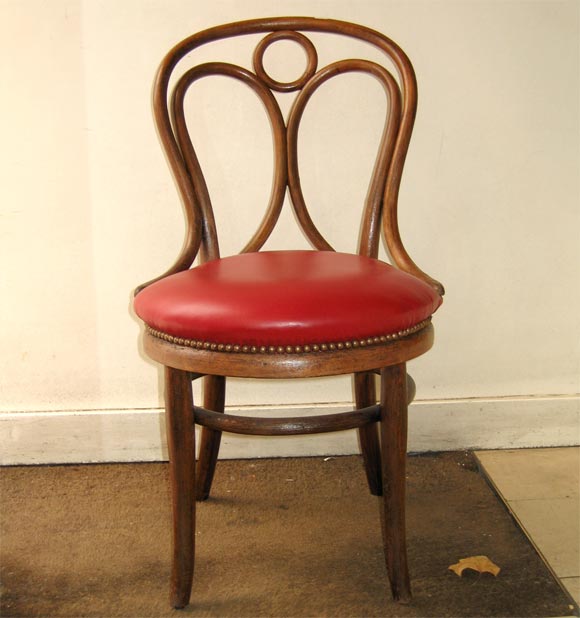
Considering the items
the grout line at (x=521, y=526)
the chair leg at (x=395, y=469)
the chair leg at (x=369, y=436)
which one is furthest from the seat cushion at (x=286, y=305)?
the grout line at (x=521, y=526)

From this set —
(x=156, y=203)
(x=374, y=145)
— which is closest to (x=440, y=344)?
(x=374, y=145)

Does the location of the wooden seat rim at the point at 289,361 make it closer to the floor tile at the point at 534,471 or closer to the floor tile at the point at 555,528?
the floor tile at the point at 555,528

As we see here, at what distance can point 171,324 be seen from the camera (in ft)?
4.21

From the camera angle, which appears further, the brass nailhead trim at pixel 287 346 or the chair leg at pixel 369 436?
the chair leg at pixel 369 436

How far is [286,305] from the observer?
4.02 feet

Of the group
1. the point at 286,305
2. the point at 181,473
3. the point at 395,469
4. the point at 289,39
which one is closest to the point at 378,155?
the point at 289,39

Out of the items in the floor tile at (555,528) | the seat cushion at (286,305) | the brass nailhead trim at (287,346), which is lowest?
the floor tile at (555,528)

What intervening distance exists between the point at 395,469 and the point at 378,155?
0.70 metres

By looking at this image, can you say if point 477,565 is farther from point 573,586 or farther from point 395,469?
point 395,469

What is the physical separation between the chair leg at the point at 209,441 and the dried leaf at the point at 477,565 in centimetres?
60

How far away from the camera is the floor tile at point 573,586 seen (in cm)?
148

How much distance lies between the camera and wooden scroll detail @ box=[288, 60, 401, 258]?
5.36ft

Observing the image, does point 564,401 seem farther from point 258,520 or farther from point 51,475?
point 51,475

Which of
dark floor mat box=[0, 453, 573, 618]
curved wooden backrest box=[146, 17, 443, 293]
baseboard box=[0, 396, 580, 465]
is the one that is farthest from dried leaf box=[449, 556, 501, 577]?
curved wooden backrest box=[146, 17, 443, 293]
